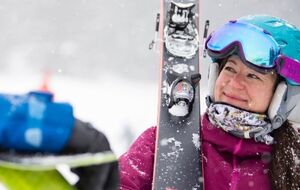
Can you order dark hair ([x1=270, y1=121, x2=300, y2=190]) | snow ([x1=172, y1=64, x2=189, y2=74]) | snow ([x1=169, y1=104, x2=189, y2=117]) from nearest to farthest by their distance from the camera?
dark hair ([x1=270, y1=121, x2=300, y2=190]) → snow ([x1=169, y1=104, x2=189, y2=117]) → snow ([x1=172, y1=64, x2=189, y2=74])

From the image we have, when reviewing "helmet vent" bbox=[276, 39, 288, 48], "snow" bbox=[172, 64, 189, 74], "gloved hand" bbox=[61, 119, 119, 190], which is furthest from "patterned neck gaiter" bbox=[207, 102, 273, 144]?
"gloved hand" bbox=[61, 119, 119, 190]

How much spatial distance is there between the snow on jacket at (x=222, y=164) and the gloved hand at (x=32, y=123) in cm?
103

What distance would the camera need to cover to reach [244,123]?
6.52 feet

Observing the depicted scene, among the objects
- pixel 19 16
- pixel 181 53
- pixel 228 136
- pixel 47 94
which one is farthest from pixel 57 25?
pixel 47 94

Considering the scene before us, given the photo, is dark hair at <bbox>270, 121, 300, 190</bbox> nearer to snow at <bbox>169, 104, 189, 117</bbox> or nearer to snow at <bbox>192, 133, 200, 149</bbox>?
snow at <bbox>192, 133, 200, 149</bbox>

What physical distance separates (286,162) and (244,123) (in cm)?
20

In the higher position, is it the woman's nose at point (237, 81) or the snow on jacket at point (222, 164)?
the woman's nose at point (237, 81)

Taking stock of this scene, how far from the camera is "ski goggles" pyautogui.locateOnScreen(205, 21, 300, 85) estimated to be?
6.57ft

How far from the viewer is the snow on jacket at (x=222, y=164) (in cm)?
194

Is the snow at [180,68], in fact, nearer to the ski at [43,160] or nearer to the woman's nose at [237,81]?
the woman's nose at [237,81]

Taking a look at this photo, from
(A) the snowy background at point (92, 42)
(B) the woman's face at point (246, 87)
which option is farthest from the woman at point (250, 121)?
(A) the snowy background at point (92, 42)

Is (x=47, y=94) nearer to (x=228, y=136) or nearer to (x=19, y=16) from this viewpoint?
(x=228, y=136)

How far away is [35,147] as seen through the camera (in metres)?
0.92

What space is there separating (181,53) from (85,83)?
5.27 metres
